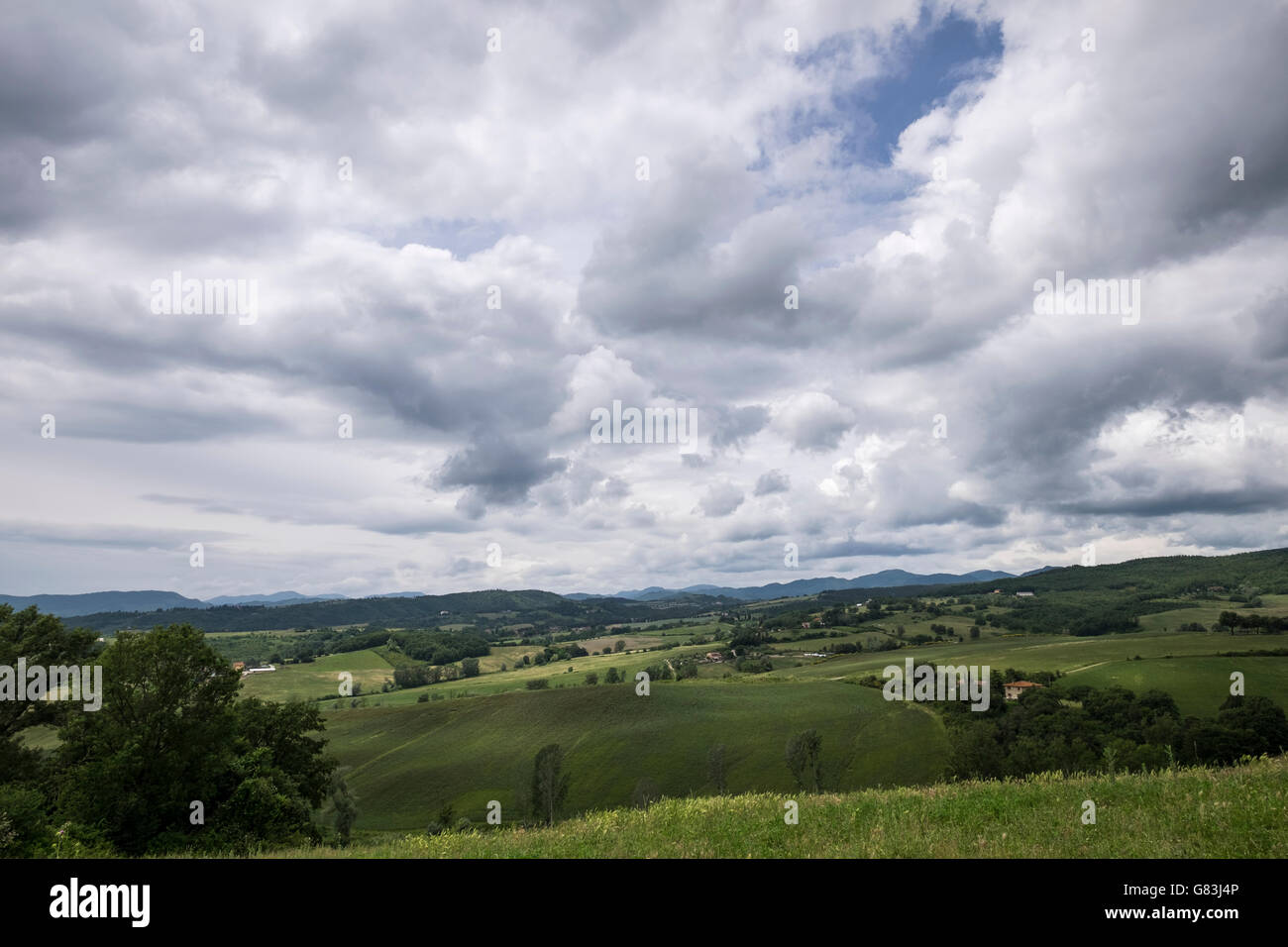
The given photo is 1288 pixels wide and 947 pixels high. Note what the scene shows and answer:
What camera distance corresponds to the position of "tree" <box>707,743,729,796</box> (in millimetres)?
100188

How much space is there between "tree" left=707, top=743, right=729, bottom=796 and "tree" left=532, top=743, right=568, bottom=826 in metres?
24.3

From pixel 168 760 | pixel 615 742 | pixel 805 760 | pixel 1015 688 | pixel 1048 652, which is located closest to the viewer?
pixel 168 760

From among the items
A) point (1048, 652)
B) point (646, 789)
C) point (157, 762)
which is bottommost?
point (646, 789)

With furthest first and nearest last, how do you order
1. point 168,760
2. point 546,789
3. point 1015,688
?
point 1015,688
point 546,789
point 168,760

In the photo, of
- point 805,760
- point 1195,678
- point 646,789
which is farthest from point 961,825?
point 1195,678

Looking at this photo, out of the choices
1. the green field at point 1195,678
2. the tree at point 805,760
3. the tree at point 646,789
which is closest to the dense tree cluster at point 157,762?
the tree at point 646,789

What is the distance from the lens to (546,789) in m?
85.1

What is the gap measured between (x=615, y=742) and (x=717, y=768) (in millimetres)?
26676

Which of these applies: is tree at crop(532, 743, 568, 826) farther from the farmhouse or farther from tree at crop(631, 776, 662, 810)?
the farmhouse

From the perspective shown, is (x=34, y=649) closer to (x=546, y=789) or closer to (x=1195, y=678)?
(x=546, y=789)

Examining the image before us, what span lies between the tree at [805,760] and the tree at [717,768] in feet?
33.5

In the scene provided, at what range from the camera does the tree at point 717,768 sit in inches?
3944

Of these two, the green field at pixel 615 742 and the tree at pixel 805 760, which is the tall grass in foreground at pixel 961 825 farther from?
the tree at pixel 805 760

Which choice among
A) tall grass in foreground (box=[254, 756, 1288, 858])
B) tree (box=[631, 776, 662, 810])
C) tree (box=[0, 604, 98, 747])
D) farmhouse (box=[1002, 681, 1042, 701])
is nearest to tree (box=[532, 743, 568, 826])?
tree (box=[631, 776, 662, 810])
